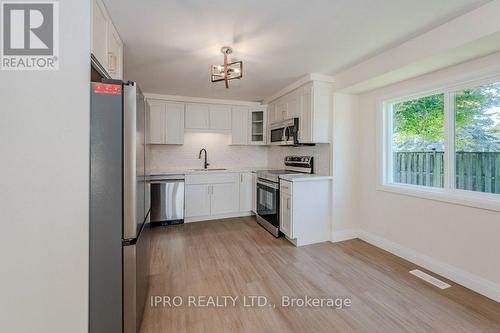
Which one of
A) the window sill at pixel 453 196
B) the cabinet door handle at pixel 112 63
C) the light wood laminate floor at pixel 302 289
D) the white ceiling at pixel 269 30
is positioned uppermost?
the white ceiling at pixel 269 30

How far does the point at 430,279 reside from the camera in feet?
7.45

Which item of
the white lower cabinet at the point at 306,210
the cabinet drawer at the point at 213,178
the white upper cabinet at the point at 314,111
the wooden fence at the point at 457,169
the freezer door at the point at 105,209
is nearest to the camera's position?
the freezer door at the point at 105,209

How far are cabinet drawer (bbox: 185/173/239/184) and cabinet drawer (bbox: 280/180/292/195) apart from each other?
1.31m

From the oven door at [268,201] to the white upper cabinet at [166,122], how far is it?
71.4 inches

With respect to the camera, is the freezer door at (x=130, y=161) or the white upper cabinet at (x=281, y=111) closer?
the freezer door at (x=130, y=161)

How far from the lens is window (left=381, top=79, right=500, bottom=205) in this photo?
6.95ft

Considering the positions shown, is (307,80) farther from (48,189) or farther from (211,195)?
(48,189)

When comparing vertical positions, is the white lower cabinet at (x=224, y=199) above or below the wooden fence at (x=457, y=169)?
below

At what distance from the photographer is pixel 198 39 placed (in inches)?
85.6

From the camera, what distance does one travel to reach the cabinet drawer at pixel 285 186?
3.12 m

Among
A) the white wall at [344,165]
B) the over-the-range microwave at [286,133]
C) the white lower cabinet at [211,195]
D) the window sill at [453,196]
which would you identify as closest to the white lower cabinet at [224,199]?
the white lower cabinet at [211,195]

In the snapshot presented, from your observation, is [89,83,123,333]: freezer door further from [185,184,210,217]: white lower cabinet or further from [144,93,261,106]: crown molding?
[144,93,261,106]: crown molding

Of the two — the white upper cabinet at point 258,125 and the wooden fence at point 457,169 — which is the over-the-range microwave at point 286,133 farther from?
the wooden fence at point 457,169

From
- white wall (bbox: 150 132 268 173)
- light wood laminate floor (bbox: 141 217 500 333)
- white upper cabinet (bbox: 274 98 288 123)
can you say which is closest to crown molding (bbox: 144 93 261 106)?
white wall (bbox: 150 132 268 173)
